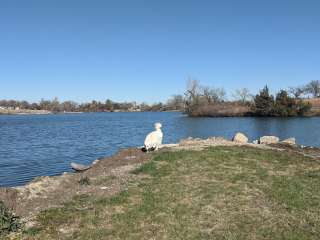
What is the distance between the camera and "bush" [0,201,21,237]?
968 cm

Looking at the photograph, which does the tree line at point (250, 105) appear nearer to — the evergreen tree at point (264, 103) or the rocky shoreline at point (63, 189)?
the evergreen tree at point (264, 103)

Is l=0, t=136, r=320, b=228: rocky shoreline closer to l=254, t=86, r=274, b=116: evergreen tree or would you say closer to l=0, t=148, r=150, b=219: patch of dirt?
l=0, t=148, r=150, b=219: patch of dirt

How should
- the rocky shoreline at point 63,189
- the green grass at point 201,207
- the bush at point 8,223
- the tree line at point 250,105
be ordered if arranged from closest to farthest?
the bush at point 8,223
the green grass at point 201,207
the rocky shoreline at point 63,189
the tree line at point 250,105

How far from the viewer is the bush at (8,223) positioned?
9.68 m

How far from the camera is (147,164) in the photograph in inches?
665

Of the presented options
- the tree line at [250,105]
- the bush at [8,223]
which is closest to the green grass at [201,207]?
the bush at [8,223]

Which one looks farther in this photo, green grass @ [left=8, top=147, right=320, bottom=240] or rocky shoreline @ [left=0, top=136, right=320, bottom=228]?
rocky shoreline @ [left=0, top=136, right=320, bottom=228]

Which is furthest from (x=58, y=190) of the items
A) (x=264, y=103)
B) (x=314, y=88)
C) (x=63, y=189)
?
(x=314, y=88)

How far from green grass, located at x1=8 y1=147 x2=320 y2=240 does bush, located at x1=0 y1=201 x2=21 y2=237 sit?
1.14ft

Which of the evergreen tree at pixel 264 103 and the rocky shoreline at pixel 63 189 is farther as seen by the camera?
the evergreen tree at pixel 264 103

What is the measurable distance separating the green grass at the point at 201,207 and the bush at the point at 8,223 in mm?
Answer: 347

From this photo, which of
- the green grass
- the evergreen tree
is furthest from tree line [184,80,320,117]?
the green grass

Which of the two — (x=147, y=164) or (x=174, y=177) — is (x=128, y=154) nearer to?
(x=147, y=164)

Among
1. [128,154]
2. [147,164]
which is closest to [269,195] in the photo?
[147,164]
